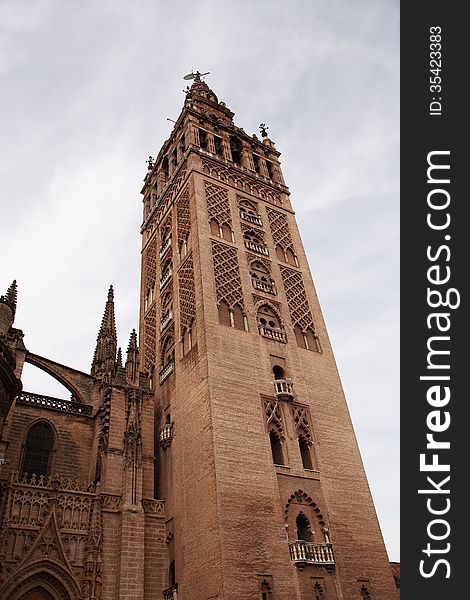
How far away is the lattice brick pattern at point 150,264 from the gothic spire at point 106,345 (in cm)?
232

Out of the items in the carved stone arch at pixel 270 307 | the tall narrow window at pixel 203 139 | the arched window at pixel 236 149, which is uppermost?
the arched window at pixel 236 149

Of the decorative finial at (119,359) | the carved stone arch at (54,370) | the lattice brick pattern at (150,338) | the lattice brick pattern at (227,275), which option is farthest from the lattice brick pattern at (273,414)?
the carved stone arch at (54,370)

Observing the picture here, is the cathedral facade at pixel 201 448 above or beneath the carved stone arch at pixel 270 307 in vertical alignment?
beneath

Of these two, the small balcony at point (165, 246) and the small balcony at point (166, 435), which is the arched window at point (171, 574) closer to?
the small balcony at point (166, 435)

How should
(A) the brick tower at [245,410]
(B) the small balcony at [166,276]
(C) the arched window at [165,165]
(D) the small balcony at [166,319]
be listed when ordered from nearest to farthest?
(A) the brick tower at [245,410], (D) the small balcony at [166,319], (B) the small balcony at [166,276], (C) the arched window at [165,165]

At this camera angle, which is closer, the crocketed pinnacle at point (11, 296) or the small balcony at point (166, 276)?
the crocketed pinnacle at point (11, 296)

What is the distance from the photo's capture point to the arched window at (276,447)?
1767 cm

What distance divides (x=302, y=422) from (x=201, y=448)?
4.03m

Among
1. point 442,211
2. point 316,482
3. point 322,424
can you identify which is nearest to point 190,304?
point 322,424

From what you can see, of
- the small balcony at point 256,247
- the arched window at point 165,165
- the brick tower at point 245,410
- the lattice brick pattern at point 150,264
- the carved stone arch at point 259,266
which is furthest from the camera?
the arched window at point 165,165

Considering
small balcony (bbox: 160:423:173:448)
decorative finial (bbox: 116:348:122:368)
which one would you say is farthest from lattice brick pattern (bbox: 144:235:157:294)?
small balcony (bbox: 160:423:173:448)

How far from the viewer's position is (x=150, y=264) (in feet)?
91.8

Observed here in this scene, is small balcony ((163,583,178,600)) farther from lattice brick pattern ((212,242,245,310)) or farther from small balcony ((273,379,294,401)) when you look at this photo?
lattice brick pattern ((212,242,245,310))

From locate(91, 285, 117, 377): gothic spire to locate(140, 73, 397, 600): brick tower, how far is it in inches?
58.6
